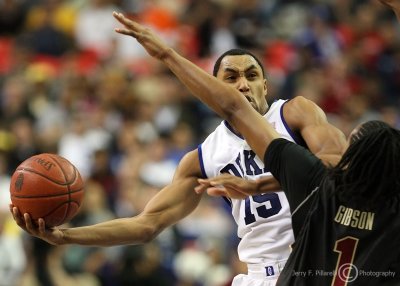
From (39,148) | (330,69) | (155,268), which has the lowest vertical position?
(155,268)

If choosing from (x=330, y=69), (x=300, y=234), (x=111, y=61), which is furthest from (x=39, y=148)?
(x=300, y=234)

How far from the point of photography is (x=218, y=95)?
452 cm

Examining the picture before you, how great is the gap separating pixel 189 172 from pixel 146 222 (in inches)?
18.1

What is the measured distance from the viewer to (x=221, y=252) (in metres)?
9.74

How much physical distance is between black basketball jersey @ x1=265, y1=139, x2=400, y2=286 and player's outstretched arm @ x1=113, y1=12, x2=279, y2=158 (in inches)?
6.6

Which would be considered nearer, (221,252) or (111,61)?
(221,252)

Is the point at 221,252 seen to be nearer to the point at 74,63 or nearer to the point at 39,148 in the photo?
the point at 39,148

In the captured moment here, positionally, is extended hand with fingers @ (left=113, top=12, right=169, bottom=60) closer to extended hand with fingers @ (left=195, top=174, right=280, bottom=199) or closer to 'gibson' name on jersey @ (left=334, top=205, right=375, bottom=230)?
extended hand with fingers @ (left=195, top=174, right=280, bottom=199)

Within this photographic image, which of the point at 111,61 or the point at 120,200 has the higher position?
the point at 111,61

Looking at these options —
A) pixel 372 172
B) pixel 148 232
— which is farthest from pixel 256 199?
pixel 372 172

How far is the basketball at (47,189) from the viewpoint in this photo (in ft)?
16.5

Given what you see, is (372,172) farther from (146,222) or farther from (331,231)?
(146,222)

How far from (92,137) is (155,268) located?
2361mm

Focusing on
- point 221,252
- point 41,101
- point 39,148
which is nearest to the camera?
point 221,252
